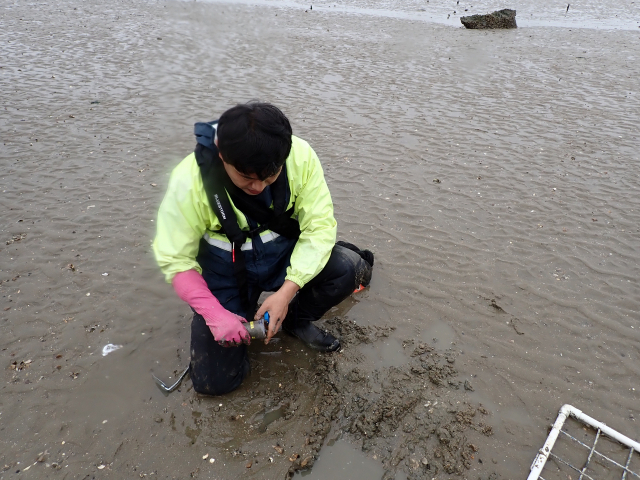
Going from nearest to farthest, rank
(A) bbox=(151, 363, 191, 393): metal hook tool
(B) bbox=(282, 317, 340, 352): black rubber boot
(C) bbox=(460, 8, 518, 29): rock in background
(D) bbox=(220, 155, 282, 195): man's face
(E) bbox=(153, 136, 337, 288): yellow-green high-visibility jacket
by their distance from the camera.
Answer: (D) bbox=(220, 155, 282, 195): man's face
(E) bbox=(153, 136, 337, 288): yellow-green high-visibility jacket
(A) bbox=(151, 363, 191, 393): metal hook tool
(B) bbox=(282, 317, 340, 352): black rubber boot
(C) bbox=(460, 8, 518, 29): rock in background

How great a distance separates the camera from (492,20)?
17.7 metres

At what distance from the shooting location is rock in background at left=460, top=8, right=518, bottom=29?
17.6 m

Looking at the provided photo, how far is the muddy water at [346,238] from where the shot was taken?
2.90m

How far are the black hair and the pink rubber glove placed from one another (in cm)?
82

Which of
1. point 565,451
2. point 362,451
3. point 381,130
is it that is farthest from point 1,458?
point 381,130

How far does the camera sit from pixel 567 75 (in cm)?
1113

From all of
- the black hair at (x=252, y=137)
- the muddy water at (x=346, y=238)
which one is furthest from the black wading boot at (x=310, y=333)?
the black hair at (x=252, y=137)

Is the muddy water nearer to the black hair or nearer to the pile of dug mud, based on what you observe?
the pile of dug mud

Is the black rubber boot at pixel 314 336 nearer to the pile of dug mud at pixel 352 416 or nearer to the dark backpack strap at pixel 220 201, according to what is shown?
the pile of dug mud at pixel 352 416

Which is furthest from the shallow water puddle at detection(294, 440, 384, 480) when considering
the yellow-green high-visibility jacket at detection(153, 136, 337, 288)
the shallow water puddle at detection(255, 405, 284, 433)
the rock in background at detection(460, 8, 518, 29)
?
the rock in background at detection(460, 8, 518, 29)

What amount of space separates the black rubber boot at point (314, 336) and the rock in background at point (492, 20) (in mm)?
18210

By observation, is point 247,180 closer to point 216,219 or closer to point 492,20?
point 216,219

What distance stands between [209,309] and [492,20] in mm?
19415

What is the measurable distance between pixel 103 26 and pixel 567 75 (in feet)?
48.4
